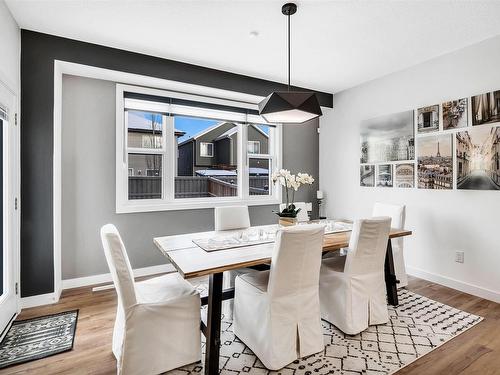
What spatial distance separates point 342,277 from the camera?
226cm

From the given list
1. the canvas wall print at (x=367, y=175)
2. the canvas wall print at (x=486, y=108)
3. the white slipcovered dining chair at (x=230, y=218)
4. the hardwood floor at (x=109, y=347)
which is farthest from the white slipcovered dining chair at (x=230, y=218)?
the canvas wall print at (x=486, y=108)

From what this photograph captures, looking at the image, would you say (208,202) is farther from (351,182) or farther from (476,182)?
(476,182)

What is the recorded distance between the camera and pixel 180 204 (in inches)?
152

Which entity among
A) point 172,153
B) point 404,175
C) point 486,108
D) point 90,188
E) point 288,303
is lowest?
point 288,303

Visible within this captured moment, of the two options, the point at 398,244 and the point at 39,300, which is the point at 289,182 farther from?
the point at 39,300

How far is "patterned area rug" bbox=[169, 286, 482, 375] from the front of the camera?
1.88 meters

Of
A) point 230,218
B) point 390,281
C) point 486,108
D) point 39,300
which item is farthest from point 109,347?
point 486,108

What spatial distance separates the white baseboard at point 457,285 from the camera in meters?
2.89

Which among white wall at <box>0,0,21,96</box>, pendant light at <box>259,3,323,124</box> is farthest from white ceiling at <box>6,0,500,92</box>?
pendant light at <box>259,3,323,124</box>

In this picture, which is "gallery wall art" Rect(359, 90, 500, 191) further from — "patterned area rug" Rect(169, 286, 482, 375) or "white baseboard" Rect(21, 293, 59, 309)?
"white baseboard" Rect(21, 293, 59, 309)

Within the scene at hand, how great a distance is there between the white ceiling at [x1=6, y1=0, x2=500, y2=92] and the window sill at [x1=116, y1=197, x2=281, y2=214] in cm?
183

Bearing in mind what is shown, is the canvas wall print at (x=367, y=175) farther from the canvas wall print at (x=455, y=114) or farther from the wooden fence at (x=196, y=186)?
the wooden fence at (x=196, y=186)

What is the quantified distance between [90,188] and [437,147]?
412 centimetres

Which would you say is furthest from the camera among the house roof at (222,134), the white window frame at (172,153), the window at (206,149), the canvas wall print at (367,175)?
the window at (206,149)
